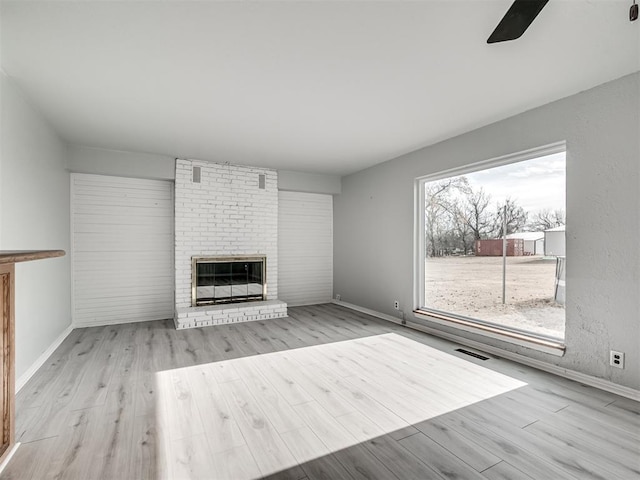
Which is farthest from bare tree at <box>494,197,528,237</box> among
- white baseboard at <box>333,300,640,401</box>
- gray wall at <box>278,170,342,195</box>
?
gray wall at <box>278,170,342,195</box>

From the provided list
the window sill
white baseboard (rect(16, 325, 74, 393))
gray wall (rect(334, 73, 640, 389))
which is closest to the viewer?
gray wall (rect(334, 73, 640, 389))

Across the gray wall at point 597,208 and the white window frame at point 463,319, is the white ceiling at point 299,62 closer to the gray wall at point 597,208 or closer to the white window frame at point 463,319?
the gray wall at point 597,208

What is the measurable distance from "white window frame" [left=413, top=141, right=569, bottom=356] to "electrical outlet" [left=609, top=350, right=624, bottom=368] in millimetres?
338

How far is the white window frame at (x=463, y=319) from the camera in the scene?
3.02 meters

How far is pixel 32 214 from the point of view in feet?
9.73

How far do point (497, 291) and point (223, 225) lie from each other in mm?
4010

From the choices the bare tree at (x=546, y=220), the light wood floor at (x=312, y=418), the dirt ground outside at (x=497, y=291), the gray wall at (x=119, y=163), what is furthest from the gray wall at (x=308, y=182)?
the bare tree at (x=546, y=220)

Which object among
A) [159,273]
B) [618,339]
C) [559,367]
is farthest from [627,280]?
[159,273]

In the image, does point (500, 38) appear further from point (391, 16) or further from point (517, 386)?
point (517, 386)

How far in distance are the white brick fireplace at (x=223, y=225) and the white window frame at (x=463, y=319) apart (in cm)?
215

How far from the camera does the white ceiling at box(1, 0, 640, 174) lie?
5.91 ft

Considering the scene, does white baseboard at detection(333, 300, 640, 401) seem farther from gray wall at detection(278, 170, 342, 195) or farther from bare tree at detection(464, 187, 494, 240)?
gray wall at detection(278, 170, 342, 195)

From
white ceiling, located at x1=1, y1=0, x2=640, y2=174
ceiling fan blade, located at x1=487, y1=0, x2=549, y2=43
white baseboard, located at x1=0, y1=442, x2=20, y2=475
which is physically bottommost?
white baseboard, located at x1=0, y1=442, x2=20, y2=475

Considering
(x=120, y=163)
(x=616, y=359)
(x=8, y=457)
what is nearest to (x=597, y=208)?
(x=616, y=359)
